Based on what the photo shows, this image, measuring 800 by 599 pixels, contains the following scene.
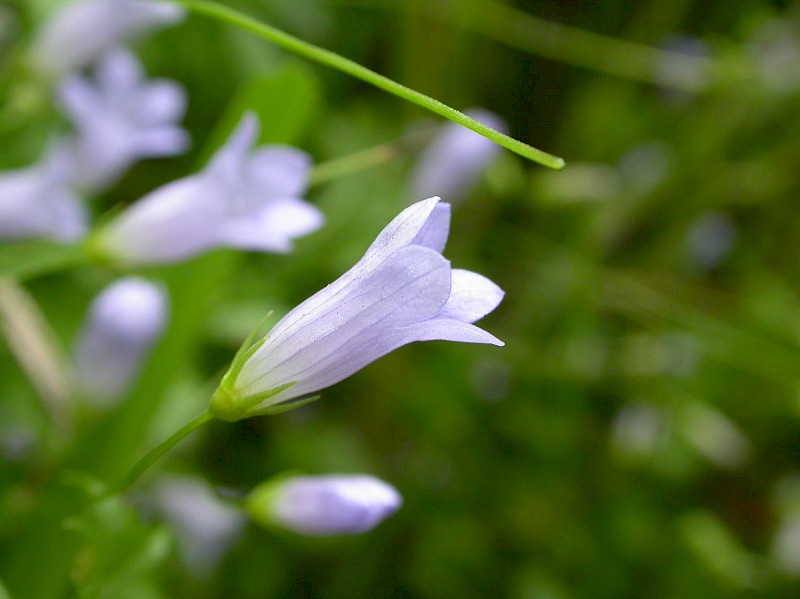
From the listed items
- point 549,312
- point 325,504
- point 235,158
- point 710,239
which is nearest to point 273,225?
point 235,158

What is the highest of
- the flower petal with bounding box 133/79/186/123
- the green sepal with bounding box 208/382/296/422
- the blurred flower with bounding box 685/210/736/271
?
the green sepal with bounding box 208/382/296/422

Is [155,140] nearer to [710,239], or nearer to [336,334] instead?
[336,334]

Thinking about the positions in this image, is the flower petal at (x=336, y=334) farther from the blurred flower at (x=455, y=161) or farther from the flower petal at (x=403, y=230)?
the blurred flower at (x=455, y=161)

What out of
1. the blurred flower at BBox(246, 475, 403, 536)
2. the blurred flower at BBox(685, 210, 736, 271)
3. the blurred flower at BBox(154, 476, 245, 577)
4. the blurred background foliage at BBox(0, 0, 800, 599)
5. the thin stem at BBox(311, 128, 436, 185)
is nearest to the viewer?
the blurred flower at BBox(246, 475, 403, 536)

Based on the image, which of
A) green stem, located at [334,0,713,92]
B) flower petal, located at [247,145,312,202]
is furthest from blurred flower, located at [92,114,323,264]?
green stem, located at [334,0,713,92]

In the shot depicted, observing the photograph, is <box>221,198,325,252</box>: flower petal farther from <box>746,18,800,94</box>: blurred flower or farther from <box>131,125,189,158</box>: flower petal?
<box>746,18,800,94</box>: blurred flower

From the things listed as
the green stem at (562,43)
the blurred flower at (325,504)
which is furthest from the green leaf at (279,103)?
the green stem at (562,43)
